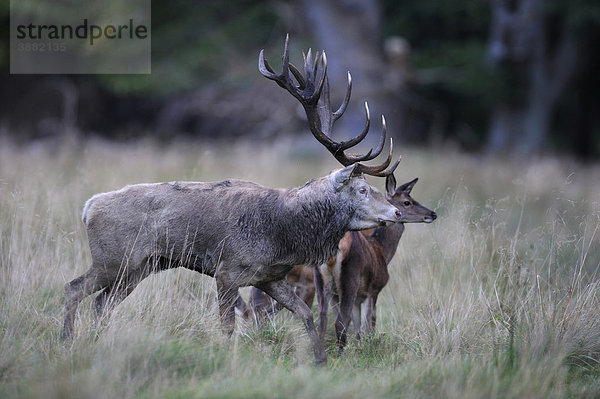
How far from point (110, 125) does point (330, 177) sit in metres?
22.1

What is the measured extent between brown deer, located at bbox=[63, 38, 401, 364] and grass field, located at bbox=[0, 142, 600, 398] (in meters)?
0.24

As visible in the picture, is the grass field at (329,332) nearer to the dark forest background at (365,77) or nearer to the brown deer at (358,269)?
the brown deer at (358,269)

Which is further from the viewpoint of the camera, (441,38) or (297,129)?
(441,38)

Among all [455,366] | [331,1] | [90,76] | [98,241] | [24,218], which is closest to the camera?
[455,366]

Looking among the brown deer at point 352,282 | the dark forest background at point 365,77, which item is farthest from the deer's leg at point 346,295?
the dark forest background at point 365,77

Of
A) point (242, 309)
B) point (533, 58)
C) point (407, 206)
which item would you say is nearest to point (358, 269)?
point (242, 309)

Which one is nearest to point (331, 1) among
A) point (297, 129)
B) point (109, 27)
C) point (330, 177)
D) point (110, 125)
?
point (297, 129)

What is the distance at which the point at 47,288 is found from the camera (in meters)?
7.38

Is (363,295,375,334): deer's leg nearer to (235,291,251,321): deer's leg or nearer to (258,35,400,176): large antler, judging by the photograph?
(235,291,251,321): deer's leg

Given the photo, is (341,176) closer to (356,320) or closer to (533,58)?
(356,320)

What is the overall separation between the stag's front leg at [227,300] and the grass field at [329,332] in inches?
4.7

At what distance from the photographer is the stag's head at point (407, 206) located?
8508 mm

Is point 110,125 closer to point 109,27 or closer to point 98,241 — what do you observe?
point 109,27

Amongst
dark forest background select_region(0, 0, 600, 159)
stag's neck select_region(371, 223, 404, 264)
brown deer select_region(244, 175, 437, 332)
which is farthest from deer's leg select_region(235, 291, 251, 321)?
dark forest background select_region(0, 0, 600, 159)
